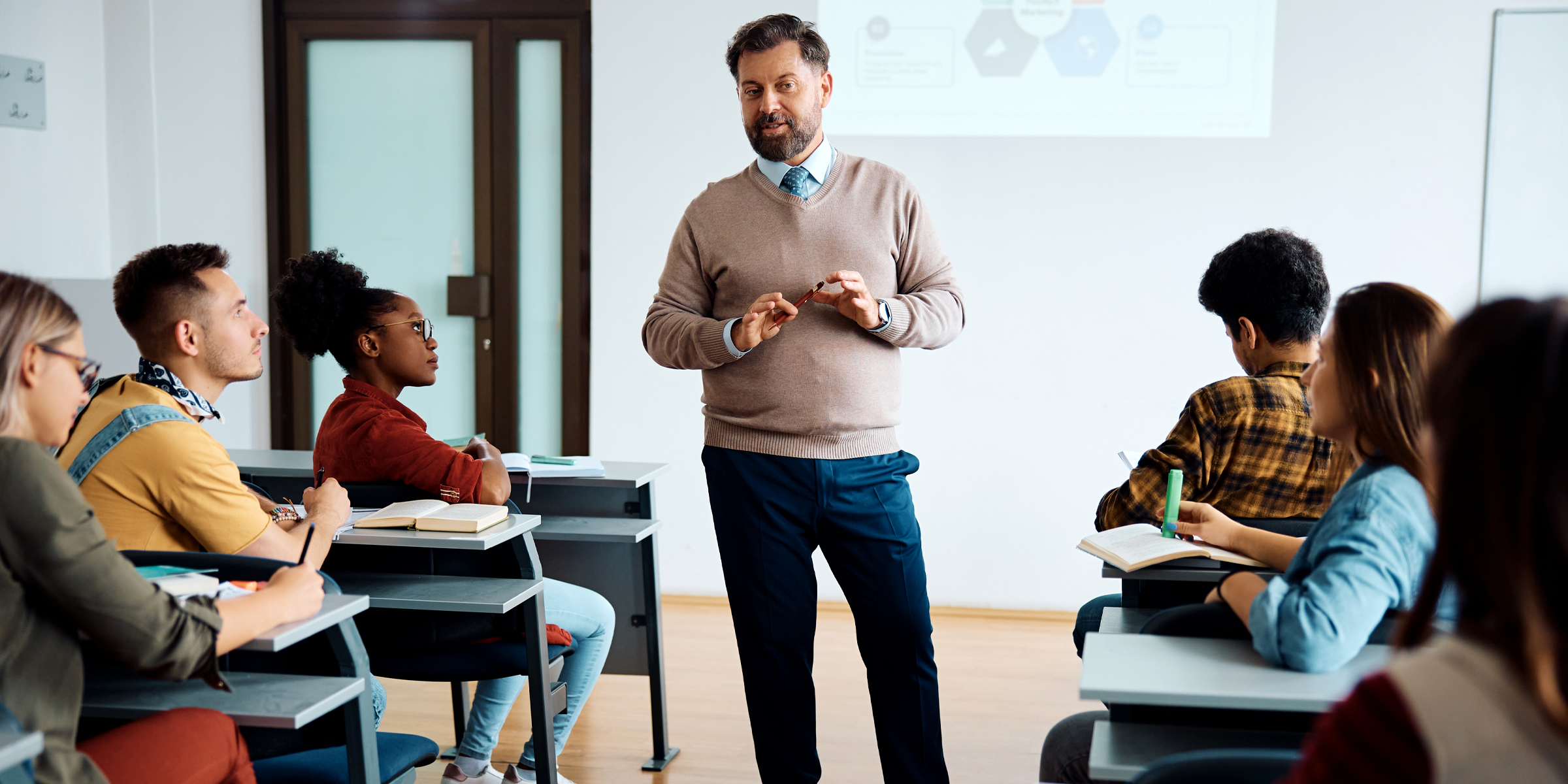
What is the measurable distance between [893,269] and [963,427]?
6.29ft

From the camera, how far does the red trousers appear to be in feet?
4.18

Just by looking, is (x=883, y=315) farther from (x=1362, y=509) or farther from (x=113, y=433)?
(x=113, y=433)

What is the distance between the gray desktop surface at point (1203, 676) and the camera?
118cm

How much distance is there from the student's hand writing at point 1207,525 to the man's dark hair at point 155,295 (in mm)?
1704

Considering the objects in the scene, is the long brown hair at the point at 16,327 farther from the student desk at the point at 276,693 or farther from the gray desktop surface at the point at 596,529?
the gray desktop surface at the point at 596,529

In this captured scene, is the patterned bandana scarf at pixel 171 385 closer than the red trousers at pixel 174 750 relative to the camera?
No

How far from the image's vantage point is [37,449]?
3.94 feet

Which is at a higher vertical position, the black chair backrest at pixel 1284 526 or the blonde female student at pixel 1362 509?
the blonde female student at pixel 1362 509

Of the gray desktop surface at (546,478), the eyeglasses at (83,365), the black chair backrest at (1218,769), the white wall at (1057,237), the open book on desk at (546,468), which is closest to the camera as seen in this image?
the black chair backrest at (1218,769)

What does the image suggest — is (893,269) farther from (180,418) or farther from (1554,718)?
(1554,718)

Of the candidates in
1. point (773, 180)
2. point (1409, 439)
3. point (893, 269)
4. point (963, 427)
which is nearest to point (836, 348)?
point (893, 269)

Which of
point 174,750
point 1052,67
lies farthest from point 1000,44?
point 174,750

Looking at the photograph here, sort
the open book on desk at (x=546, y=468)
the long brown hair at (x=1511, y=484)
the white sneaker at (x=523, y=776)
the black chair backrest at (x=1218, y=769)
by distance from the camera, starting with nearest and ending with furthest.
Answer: the long brown hair at (x=1511, y=484) < the black chair backrest at (x=1218, y=769) < the white sneaker at (x=523, y=776) < the open book on desk at (x=546, y=468)

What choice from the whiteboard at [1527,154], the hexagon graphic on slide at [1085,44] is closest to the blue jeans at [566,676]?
the hexagon graphic on slide at [1085,44]
